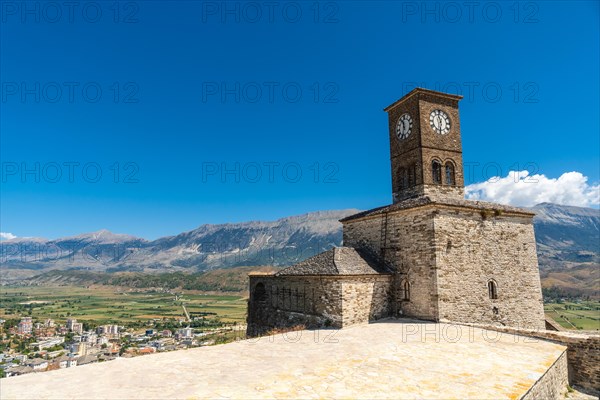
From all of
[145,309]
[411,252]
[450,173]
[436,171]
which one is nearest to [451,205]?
[411,252]

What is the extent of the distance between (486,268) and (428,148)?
7483 millimetres

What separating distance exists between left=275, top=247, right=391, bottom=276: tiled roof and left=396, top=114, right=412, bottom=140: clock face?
8067 millimetres

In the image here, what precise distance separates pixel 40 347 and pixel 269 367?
58984 millimetres

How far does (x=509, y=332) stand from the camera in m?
13.5

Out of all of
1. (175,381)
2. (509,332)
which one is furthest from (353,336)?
(175,381)

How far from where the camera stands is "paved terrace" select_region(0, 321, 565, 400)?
718cm

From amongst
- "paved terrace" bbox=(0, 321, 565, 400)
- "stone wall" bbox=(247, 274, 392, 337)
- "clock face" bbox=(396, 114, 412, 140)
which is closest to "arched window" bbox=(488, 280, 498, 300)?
"paved terrace" bbox=(0, 321, 565, 400)

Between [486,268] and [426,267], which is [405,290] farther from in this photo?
[486,268]

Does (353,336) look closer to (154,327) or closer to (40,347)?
(40,347)

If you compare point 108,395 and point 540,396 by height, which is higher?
point 108,395

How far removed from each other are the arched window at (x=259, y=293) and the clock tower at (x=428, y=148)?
10124 mm

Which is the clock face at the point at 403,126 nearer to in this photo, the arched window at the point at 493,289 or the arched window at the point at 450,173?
the arched window at the point at 450,173

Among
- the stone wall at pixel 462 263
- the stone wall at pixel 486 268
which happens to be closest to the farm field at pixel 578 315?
the stone wall at pixel 486 268

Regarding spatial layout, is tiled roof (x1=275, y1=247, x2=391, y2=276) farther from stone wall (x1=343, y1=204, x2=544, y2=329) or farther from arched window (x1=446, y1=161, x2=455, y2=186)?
arched window (x1=446, y1=161, x2=455, y2=186)
